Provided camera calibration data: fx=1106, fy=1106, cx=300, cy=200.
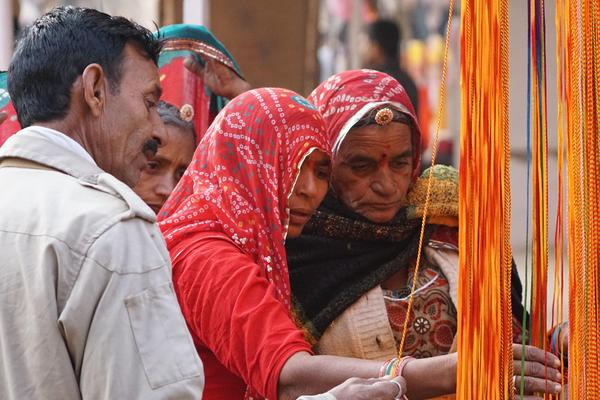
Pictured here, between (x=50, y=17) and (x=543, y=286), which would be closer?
(x=50, y=17)

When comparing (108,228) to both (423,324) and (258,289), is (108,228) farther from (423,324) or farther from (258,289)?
(423,324)

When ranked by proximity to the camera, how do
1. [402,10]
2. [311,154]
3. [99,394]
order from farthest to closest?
[402,10]
[311,154]
[99,394]

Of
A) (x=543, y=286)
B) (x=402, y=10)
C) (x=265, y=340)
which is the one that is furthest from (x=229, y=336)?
(x=402, y=10)

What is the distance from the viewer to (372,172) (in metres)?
2.94

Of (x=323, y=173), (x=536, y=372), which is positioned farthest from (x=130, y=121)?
(x=536, y=372)

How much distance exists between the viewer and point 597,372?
204 centimetres

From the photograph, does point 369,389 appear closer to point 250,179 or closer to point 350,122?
point 250,179

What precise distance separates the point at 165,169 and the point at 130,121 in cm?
136

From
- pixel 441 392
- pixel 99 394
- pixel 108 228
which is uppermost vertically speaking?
pixel 108 228

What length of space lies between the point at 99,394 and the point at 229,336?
0.68 m

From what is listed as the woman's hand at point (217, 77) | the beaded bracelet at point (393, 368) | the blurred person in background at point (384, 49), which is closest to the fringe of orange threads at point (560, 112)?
the beaded bracelet at point (393, 368)

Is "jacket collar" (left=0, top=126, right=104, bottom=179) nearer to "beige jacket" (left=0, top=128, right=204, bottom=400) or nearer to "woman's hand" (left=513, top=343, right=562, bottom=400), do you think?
"beige jacket" (left=0, top=128, right=204, bottom=400)

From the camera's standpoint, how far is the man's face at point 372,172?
2922mm

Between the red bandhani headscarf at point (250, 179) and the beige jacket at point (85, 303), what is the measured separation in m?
0.74
